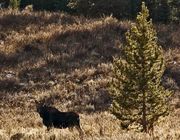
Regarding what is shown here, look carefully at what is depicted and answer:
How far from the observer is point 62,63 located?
30656 mm

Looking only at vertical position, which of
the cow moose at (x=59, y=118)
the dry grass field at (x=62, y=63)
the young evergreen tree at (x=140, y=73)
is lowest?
the dry grass field at (x=62, y=63)

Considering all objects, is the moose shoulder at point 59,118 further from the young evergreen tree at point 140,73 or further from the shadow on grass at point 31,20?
the shadow on grass at point 31,20

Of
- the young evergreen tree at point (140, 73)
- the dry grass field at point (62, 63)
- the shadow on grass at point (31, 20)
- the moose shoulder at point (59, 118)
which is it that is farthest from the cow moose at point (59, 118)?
the shadow on grass at point (31, 20)

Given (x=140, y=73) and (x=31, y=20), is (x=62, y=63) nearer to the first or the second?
(x=31, y=20)

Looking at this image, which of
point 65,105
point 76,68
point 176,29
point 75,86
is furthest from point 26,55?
point 176,29

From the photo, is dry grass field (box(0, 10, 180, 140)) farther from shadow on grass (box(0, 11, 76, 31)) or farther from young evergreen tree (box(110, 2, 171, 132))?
young evergreen tree (box(110, 2, 171, 132))

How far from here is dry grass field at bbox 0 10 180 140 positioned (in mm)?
24109

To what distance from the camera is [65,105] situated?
971 inches

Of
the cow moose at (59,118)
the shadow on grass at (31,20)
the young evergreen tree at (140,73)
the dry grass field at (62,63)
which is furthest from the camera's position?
the shadow on grass at (31,20)

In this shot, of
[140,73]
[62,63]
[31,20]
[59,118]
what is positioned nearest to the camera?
[140,73]

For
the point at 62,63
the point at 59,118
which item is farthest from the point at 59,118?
the point at 62,63

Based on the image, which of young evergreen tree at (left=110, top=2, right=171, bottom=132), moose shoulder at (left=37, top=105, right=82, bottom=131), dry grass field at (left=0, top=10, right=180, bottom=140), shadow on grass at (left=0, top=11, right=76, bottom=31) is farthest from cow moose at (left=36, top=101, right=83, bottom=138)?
shadow on grass at (left=0, top=11, right=76, bottom=31)

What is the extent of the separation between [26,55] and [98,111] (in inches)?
393

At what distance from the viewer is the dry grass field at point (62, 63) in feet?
79.1
